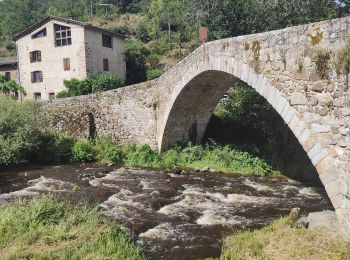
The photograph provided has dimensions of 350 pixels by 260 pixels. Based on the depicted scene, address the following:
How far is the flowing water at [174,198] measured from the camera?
28.3 feet

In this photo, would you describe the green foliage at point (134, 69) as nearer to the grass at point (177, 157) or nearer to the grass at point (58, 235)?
the grass at point (177, 157)

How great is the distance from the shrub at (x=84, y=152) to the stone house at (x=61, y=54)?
345 inches

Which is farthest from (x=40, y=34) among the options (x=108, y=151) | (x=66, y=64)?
(x=108, y=151)

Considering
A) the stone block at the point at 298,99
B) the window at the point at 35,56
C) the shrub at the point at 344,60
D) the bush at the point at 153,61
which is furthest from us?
the bush at the point at 153,61

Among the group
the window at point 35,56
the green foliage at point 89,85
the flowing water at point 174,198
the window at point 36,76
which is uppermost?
the window at point 35,56

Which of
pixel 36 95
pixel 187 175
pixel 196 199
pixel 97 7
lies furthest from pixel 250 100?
pixel 97 7

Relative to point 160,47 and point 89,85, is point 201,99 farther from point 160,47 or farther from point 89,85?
point 160,47

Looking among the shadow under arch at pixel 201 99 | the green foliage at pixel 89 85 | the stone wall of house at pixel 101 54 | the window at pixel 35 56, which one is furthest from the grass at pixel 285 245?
the window at pixel 35 56

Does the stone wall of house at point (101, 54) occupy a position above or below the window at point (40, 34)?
below

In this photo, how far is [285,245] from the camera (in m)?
6.79

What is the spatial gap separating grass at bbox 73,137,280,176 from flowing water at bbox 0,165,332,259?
78cm

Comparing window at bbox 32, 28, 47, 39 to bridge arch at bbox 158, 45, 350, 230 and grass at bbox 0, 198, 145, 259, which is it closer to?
bridge arch at bbox 158, 45, 350, 230

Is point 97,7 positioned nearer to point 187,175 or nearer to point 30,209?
point 187,175

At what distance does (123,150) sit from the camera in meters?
18.1
